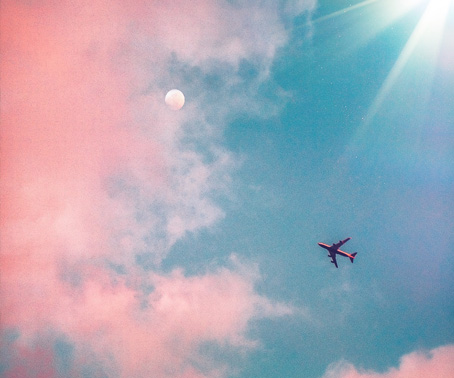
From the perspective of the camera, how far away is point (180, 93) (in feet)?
334

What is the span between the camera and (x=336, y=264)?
399ft

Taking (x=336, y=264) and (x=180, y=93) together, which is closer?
(x=180, y=93)

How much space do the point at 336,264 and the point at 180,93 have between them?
306 ft

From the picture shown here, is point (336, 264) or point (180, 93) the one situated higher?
point (180, 93)
